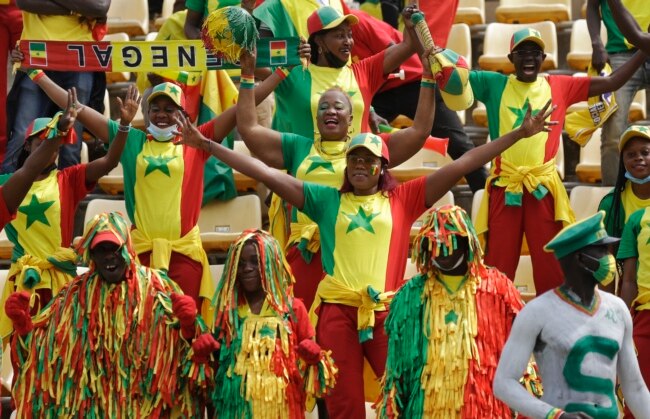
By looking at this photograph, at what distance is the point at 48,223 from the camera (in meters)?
9.18

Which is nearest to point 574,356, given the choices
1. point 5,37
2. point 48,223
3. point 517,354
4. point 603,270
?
point 517,354

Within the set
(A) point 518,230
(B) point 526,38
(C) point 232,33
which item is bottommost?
(A) point 518,230

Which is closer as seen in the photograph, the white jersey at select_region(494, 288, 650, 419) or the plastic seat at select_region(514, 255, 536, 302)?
the white jersey at select_region(494, 288, 650, 419)

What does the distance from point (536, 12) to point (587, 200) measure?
2.99 metres

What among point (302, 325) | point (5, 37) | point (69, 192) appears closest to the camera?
point (302, 325)

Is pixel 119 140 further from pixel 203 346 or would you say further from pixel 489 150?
pixel 489 150

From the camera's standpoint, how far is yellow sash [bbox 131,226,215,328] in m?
9.16

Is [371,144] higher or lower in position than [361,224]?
higher

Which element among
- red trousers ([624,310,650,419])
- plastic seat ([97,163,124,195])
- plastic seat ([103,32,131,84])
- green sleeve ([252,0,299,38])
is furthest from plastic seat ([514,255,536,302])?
plastic seat ([103,32,131,84])

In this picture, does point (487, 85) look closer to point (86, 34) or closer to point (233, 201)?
point (233, 201)

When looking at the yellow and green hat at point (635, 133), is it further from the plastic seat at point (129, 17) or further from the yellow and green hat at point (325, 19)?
the plastic seat at point (129, 17)

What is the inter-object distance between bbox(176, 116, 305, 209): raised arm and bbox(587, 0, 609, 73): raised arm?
223cm

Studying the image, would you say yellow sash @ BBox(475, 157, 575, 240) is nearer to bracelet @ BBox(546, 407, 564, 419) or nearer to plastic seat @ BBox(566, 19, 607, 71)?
plastic seat @ BBox(566, 19, 607, 71)

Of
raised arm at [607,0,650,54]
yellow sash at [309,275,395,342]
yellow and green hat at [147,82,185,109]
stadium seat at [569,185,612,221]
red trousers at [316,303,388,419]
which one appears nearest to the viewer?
red trousers at [316,303,388,419]
